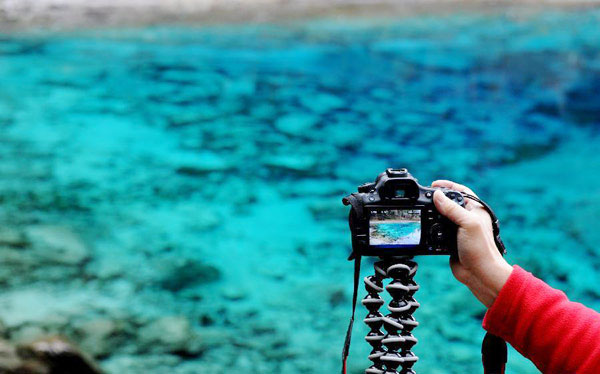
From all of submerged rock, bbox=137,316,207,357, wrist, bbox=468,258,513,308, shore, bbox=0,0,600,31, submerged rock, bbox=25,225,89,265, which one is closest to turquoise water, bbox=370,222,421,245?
wrist, bbox=468,258,513,308

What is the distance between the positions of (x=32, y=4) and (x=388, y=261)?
941 cm

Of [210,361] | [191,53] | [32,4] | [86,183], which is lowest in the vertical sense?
[210,361]

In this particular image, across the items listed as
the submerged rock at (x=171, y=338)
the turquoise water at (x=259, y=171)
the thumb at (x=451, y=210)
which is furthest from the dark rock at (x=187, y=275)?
the thumb at (x=451, y=210)

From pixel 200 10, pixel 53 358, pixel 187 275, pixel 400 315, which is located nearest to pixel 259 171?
pixel 187 275

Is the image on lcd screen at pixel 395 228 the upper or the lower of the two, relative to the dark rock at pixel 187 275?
upper

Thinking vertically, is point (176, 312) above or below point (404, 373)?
below

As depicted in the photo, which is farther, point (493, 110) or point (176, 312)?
point (493, 110)

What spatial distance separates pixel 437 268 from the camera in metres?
3.31

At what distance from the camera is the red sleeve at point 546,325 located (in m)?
0.77

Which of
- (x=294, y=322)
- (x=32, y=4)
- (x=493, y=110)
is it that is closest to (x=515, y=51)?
(x=493, y=110)

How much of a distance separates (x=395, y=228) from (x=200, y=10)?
30.2 feet

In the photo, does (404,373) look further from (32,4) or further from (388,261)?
(32,4)

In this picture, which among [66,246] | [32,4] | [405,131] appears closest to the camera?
[66,246]

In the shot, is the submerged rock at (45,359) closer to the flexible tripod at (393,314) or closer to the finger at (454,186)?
the flexible tripod at (393,314)
